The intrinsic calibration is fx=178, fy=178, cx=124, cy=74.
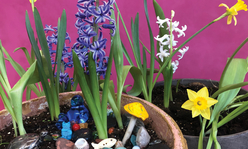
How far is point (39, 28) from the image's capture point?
0.48 meters

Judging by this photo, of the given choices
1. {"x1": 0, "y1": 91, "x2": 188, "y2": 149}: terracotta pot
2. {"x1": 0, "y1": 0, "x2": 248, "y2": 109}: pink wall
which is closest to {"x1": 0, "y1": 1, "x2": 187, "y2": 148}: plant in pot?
{"x1": 0, "y1": 91, "x2": 188, "y2": 149}: terracotta pot

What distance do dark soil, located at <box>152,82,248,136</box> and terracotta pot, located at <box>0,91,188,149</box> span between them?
13 cm

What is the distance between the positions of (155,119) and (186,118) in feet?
0.67

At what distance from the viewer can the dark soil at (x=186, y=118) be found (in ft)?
1.83

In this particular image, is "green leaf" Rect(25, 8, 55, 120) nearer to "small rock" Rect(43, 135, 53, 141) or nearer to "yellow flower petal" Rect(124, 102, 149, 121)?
"small rock" Rect(43, 135, 53, 141)

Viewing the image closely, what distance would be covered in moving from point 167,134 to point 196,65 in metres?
0.74

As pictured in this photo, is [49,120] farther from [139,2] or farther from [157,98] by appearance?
[139,2]

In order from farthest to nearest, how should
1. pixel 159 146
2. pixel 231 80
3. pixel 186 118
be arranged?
1. pixel 186 118
2. pixel 231 80
3. pixel 159 146

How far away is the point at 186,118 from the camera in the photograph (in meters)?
0.65

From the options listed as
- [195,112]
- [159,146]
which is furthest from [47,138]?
[195,112]

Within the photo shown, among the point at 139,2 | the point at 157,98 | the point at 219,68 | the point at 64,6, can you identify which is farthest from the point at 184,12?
the point at 64,6

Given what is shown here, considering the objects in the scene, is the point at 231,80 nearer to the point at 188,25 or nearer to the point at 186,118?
the point at 186,118

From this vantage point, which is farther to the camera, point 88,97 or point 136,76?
point 136,76

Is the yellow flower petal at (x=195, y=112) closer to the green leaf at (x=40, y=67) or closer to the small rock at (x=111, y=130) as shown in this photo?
the small rock at (x=111, y=130)
